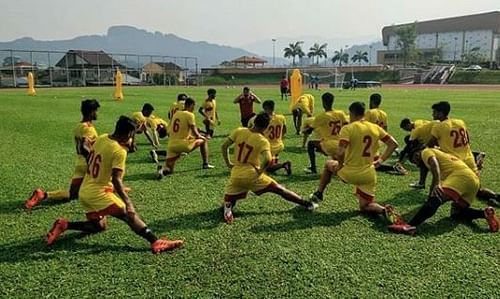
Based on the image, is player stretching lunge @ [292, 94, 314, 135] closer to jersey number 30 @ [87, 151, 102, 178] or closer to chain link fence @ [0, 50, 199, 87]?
jersey number 30 @ [87, 151, 102, 178]

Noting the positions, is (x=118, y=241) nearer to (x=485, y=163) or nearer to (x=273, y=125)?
(x=273, y=125)

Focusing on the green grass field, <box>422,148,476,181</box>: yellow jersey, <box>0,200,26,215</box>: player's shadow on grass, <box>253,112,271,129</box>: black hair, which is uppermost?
<box>253,112,271,129</box>: black hair

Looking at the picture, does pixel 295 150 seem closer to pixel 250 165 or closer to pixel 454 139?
pixel 454 139

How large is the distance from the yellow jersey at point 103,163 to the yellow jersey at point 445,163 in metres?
3.89

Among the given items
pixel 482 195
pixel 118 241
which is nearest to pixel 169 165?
pixel 118 241

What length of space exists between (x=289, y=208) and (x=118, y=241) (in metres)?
2.67

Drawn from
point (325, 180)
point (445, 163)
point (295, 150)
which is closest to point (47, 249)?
point (325, 180)

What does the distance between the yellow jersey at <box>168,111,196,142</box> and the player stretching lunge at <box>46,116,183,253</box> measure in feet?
12.8

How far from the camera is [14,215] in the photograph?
6918mm

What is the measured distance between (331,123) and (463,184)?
354cm

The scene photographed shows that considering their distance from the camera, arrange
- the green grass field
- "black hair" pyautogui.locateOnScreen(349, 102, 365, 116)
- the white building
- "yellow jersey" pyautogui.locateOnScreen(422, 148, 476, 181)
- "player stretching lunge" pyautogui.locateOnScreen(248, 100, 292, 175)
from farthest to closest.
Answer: the white building < "player stretching lunge" pyautogui.locateOnScreen(248, 100, 292, 175) < "black hair" pyautogui.locateOnScreen(349, 102, 365, 116) < "yellow jersey" pyautogui.locateOnScreen(422, 148, 476, 181) < the green grass field

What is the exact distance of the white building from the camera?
120 metres

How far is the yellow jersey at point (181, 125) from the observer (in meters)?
9.54

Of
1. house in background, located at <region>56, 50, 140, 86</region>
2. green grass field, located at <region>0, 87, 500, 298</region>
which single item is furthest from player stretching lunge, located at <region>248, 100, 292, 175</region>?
house in background, located at <region>56, 50, 140, 86</region>
